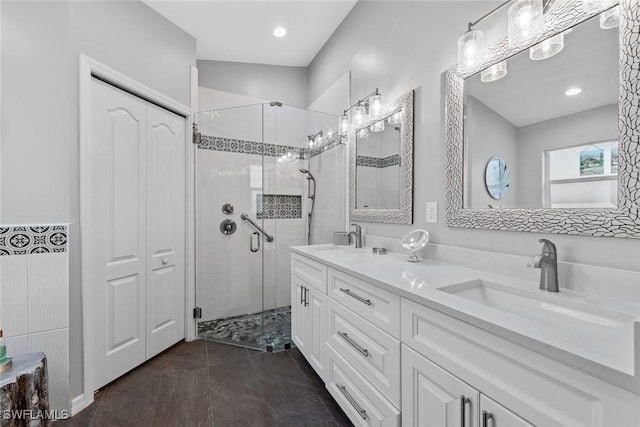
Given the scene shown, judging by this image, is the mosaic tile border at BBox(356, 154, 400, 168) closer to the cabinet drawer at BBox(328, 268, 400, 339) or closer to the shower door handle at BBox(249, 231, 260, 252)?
the cabinet drawer at BBox(328, 268, 400, 339)

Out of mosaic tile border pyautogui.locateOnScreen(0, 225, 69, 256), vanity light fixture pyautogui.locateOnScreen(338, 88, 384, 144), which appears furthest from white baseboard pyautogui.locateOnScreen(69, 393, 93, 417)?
vanity light fixture pyautogui.locateOnScreen(338, 88, 384, 144)

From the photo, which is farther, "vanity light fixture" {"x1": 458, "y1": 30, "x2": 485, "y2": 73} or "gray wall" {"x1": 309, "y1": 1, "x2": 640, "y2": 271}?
"vanity light fixture" {"x1": 458, "y1": 30, "x2": 485, "y2": 73}

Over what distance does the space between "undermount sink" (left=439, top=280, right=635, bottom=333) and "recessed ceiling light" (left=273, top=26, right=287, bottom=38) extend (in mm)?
2639

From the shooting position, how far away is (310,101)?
10.9 ft

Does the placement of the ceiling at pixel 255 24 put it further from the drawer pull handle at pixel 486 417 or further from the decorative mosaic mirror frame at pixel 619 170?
the drawer pull handle at pixel 486 417

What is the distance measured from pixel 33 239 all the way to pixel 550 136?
2523 millimetres

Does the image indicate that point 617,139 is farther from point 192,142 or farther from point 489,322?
point 192,142

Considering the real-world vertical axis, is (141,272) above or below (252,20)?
below

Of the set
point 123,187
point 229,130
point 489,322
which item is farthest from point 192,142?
point 489,322

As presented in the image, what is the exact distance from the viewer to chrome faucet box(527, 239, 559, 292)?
967mm

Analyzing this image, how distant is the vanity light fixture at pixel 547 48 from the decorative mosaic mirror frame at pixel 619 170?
0.06 feet

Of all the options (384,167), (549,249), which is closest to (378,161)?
(384,167)

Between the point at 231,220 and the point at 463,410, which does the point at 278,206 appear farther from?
the point at 463,410

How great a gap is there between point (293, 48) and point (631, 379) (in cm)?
327
